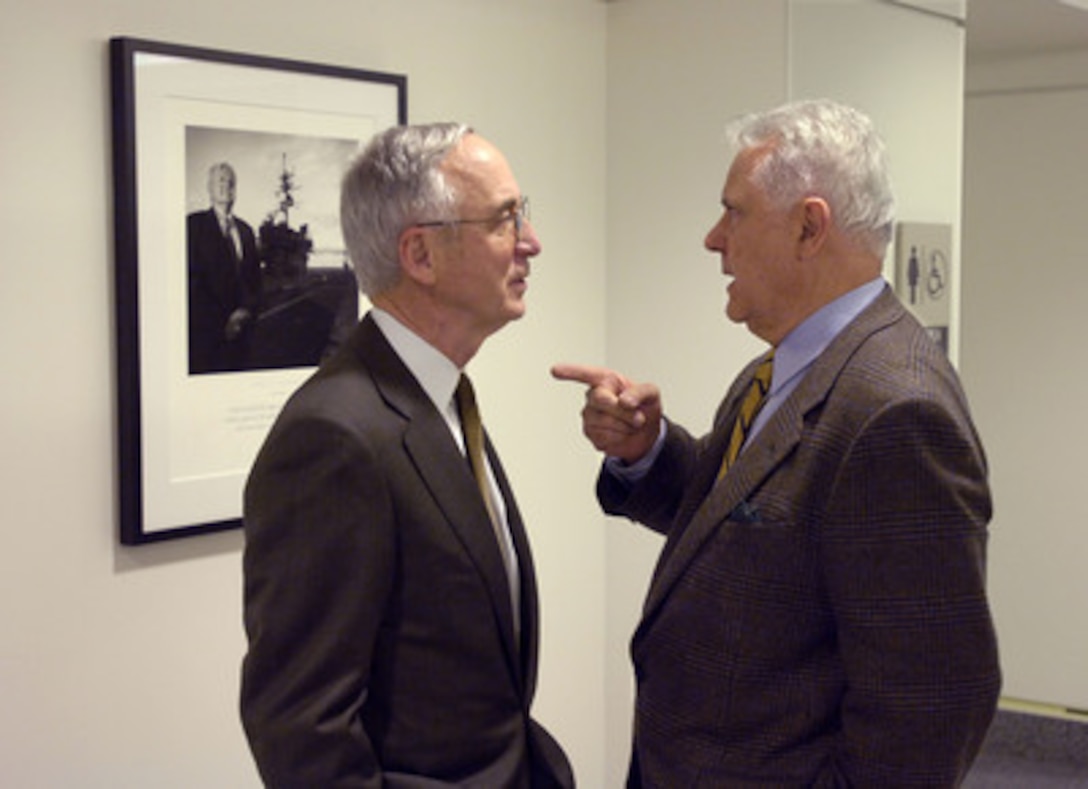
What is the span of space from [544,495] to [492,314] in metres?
1.77

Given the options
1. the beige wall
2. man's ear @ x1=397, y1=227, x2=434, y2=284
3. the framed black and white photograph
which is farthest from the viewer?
the beige wall

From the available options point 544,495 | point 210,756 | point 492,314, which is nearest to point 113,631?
point 210,756

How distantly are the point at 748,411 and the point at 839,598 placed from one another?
1.37 ft

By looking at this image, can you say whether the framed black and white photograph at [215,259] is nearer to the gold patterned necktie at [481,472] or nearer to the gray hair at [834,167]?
the gold patterned necktie at [481,472]

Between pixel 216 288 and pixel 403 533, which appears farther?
pixel 216 288

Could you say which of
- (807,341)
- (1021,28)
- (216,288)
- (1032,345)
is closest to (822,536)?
(807,341)

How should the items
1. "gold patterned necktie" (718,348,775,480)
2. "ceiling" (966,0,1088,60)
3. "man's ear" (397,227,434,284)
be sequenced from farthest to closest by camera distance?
1. "ceiling" (966,0,1088,60)
2. "gold patterned necktie" (718,348,775,480)
3. "man's ear" (397,227,434,284)

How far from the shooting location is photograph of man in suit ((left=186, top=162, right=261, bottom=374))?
2.61 metres

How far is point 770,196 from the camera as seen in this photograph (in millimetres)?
1831

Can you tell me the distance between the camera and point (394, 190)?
1.78 meters

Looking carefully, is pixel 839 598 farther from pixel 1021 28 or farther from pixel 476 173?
pixel 1021 28

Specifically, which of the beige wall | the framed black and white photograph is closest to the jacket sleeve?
the framed black and white photograph

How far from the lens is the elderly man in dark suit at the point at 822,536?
1.59 metres

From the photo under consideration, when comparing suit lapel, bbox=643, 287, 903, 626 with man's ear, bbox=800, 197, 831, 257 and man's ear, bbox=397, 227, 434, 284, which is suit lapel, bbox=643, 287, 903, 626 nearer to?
man's ear, bbox=800, 197, 831, 257
